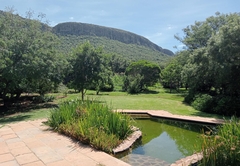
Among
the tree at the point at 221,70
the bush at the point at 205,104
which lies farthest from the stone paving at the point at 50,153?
the bush at the point at 205,104

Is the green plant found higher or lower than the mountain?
lower

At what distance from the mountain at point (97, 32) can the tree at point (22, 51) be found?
34.3 metres

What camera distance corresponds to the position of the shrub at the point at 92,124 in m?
4.89

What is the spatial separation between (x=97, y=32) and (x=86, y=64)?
41918mm

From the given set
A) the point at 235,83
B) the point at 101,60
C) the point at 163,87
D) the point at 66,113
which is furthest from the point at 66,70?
the point at 163,87

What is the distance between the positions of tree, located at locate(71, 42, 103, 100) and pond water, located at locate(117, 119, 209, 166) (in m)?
6.18

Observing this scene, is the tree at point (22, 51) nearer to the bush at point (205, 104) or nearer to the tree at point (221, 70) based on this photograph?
the tree at point (221, 70)

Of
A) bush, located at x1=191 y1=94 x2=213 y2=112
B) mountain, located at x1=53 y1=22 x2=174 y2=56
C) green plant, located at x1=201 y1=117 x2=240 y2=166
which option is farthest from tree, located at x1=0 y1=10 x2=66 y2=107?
mountain, located at x1=53 y1=22 x2=174 y2=56

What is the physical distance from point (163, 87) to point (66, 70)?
22438mm

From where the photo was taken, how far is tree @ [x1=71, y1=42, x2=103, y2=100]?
13812 millimetres

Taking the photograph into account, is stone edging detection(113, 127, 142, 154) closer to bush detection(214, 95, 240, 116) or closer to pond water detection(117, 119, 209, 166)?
pond water detection(117, 119, 209, 166)

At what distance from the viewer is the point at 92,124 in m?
5.30

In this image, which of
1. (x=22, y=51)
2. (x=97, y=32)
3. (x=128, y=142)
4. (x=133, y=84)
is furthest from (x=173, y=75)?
(x=97, y=32)

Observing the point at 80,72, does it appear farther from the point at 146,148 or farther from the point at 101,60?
the point at 146,148
